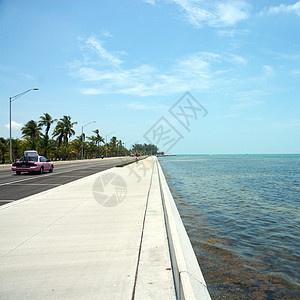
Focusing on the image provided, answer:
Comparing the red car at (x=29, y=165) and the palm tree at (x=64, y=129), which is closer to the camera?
the red car at (x=29, y=165)

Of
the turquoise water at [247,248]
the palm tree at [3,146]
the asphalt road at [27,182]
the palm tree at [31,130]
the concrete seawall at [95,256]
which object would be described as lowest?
the turquoise water at [247,248]

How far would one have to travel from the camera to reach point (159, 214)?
7.81m

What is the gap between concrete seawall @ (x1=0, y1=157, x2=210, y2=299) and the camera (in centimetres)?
369

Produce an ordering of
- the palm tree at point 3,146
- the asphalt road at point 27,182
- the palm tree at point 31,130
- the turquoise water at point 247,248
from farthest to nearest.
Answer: the palm tree at point 31,130 < the palm tree at point 3,146 < the asphalt road at point 27,182 < the turquoise water at point 247,248

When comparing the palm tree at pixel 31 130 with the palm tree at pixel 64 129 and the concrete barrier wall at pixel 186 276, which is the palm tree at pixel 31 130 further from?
the concrete barrier wall at pixel 186 276

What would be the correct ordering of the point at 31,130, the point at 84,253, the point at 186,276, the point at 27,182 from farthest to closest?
the point at 31,130 → the point at 27,182 → the point at 84,253 → the point at 186,276

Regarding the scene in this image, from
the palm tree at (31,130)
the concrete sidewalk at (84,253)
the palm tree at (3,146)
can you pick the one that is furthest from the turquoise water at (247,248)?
the palm tree at (31,130)

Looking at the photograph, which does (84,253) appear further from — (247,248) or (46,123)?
(46,123)

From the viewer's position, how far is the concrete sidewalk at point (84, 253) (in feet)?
12.2

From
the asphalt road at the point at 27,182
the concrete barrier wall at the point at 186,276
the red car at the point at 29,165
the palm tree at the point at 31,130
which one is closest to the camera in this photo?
the concrete barrier wall at the point at 186,276

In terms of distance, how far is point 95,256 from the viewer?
4.80m

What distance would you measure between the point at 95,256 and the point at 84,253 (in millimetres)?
266

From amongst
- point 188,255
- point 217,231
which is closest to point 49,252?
point 188,255

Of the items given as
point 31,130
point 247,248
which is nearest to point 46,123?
point 31,130
